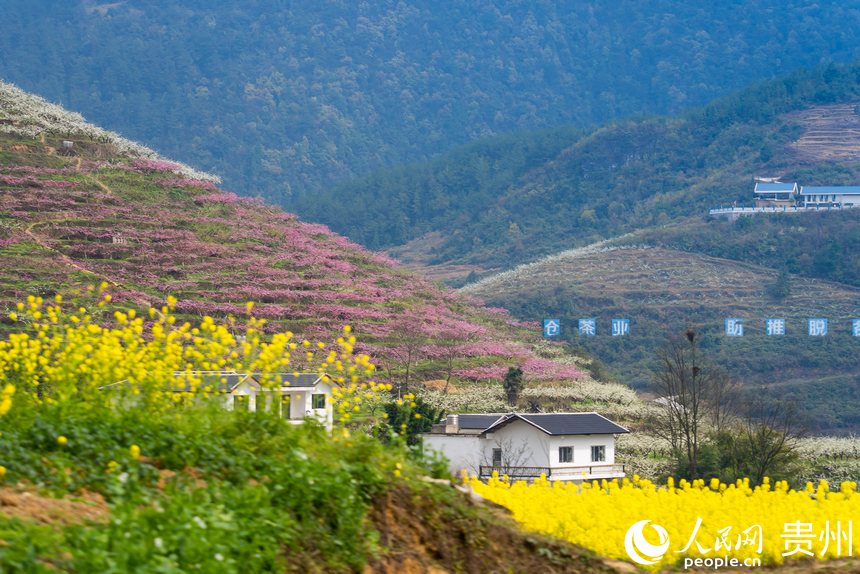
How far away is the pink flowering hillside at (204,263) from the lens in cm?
4416

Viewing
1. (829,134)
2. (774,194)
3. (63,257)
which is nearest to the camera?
(63,257)

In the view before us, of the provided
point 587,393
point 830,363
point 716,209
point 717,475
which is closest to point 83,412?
point 717,475

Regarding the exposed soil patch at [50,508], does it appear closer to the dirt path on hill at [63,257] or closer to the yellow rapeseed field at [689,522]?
the yellow rapeseed field at [689,522]

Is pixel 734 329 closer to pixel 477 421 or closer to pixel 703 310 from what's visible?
pixel 703 310

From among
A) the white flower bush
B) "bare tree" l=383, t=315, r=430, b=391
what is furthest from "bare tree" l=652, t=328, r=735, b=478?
the white flower bush

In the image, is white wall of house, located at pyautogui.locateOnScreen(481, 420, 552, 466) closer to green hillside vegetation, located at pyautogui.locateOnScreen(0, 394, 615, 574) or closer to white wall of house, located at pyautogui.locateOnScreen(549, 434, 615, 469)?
white wall of house, located at pyautogui.locateOnScreen(549, 434, 615, 469)

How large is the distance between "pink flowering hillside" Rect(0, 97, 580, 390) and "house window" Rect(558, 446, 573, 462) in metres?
8.99

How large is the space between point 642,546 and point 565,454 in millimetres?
24207

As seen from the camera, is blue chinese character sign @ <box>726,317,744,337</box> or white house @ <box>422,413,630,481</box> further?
blue chinese character sign @ <box>726,317,744,337</box>

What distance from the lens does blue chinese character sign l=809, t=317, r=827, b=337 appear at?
80375mm

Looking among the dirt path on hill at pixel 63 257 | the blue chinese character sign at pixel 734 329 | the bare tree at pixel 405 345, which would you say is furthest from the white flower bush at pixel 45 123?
the blue chinese character sign at pixel 734 329

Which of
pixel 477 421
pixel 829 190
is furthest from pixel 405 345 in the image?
pixel 829 190

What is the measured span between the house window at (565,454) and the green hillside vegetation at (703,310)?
31.6m

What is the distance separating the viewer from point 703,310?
86.9m
